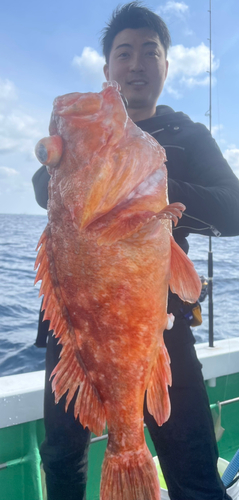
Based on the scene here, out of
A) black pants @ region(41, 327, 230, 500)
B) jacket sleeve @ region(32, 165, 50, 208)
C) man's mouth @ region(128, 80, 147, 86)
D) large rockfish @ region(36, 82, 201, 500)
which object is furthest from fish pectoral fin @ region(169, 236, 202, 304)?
man's mouth @ region(128, 80, 147, 86)

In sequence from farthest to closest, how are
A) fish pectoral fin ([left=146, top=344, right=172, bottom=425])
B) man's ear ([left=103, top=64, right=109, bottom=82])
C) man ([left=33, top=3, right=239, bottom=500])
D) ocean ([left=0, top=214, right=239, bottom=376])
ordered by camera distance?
ocean ([left=0, top=214, right=239, bottom=376]) < man's ear ([left=103, top=64, right=109, bottom=82]) < man ([left=33, top=3, right=239, bottom=500]) < fish pectoral fin ([left=146, top=344, right=172, bottom=425])

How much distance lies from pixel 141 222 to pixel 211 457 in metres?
1.50

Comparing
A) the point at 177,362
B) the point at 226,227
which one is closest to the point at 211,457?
the point at 177,362

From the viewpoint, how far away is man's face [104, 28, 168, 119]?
238cm

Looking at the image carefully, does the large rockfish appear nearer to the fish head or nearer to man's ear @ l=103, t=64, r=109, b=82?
the fish head

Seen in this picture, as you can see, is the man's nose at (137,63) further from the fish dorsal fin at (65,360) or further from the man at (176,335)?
the fish dorsal fin at (65,360)

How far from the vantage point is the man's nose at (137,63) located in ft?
7.77

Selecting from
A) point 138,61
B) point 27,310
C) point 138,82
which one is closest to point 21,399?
point 138,82

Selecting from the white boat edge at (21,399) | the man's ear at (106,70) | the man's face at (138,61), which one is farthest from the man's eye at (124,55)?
the white boat edge at (21,399)

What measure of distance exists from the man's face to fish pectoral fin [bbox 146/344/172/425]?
1691 mm

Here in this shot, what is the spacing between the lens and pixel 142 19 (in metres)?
2.47

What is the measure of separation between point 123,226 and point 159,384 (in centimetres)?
72

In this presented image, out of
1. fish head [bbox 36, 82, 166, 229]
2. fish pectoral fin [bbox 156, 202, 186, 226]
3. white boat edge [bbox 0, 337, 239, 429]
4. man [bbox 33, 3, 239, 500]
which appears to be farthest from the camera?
white boat edge [bbox 0, 337, 239, 429]

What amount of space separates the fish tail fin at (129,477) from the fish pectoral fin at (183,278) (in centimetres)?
70
